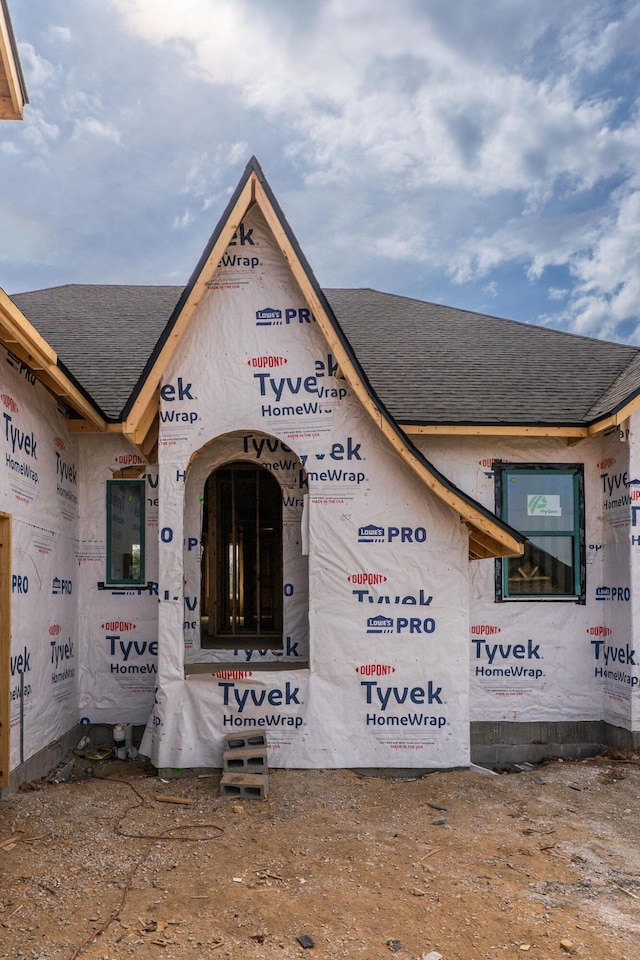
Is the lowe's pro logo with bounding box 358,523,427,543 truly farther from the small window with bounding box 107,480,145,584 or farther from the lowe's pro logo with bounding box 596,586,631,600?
the small window with bounding box 107,480,145,584

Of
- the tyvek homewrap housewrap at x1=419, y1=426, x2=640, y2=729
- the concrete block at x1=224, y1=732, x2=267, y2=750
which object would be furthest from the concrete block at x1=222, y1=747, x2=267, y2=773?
the tyvek homewrap housewrap at x1=419, y1=426, x2=640, y2=729

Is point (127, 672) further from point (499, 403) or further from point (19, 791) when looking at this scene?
point (499, 403)

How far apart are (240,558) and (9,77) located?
32.1 ft

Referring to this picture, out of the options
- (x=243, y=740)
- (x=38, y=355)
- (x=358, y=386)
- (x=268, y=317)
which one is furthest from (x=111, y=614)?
(x=358, y=386)

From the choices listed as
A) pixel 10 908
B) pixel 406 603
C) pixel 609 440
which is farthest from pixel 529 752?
pixel 10 908

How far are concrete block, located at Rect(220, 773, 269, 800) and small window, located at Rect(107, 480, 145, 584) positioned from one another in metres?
3.08

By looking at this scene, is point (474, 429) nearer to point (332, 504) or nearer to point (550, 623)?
point (332, 504)

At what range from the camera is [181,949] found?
4.02 meters

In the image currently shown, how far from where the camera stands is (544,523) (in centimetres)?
889

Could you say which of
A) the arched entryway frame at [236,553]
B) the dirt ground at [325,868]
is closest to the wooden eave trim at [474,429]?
the arched entryway frame at [236,553]

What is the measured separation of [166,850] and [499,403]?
644cm

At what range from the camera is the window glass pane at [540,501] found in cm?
888

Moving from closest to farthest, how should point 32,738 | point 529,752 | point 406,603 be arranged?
point 32,738, point 406,603, point 529,752

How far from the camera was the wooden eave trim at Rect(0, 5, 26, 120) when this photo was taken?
6309 millimetres
